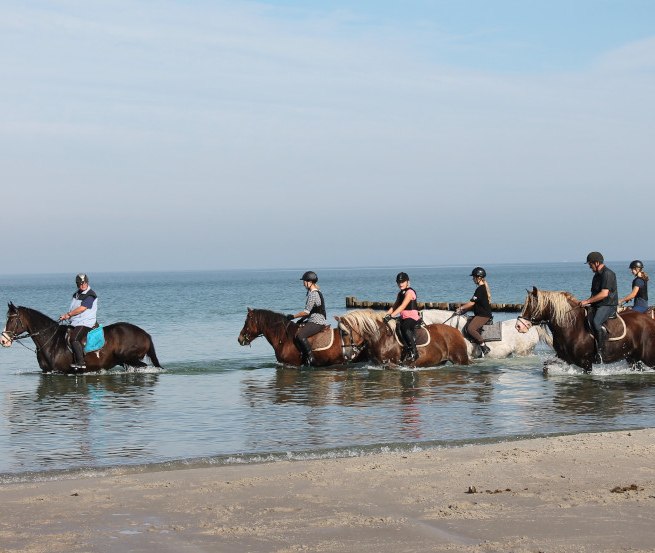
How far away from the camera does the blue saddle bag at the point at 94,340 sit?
1903 centimetres

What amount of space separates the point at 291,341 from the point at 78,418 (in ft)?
24.2

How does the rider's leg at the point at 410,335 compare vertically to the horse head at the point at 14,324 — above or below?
below

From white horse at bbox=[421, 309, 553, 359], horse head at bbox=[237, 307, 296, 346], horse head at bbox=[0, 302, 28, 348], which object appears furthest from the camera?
white horse at bbox=[421, 309, 553, 359]

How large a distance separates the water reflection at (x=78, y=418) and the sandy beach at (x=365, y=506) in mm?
1490

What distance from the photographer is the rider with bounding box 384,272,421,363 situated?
61.9ft

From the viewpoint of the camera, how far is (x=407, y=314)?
62.5ft

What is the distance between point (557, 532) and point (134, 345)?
46.9 feet

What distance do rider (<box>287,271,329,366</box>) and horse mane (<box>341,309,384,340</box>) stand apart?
2.00 feet

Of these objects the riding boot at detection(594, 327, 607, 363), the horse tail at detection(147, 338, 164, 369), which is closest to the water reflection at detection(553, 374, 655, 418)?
the riding boot at detection(594, 327, 607, 363)

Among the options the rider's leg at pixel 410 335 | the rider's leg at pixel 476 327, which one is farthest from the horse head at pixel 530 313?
the rider's leg at pixel 476 327

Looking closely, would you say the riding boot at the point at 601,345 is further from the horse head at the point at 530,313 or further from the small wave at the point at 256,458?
the small wave at the point at 256,458

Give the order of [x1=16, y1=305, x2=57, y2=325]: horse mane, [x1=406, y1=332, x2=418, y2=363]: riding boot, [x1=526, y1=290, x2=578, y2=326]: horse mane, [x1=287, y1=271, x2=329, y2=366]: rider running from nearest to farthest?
[x1=526, y1=290, x2=578, y2=326]: horse mane → [x1=16, y1=305, x2=57, y2=325]: horse mane → [x1=406, y1=332, x2=418, y2=363]: riding boot → [x1=287, y1=271, x2=329, y2=366]: rider

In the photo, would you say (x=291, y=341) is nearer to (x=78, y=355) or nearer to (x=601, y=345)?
(x=78, y=355)

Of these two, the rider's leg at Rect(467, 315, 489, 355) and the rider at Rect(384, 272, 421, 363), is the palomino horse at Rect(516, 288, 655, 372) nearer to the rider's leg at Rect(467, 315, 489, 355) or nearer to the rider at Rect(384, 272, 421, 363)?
the rider at Rect(384, 272, 421, 363)
